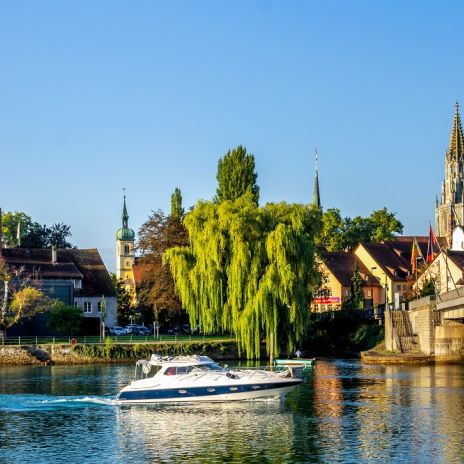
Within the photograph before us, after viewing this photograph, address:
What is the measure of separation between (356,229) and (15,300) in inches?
3248

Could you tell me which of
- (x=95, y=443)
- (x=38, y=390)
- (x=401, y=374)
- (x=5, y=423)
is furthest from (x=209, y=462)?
(x=401, y=374)

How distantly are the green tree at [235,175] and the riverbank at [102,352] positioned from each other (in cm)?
2421

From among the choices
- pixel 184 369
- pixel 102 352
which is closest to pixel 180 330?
pixel 102 352

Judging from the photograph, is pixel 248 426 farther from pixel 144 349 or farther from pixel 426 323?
pixel 144 349

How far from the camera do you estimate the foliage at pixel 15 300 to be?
98438 millimetres

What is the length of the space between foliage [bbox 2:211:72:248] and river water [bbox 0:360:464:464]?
283ft

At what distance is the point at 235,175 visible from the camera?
11238 cm

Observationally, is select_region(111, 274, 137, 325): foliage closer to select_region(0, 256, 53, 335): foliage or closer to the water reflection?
select_region(0, 256, 53, 335): foliage

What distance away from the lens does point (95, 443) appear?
1785 inches

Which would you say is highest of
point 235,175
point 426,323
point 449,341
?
point 235,175

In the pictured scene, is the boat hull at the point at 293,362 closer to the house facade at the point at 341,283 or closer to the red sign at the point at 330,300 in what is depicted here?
the house facade at the point at 341,283

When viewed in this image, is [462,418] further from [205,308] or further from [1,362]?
[1,362]

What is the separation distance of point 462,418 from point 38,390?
2824cm

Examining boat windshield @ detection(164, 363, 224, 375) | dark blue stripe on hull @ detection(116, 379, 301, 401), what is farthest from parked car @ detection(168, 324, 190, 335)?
dark blue stripe on hull @ detection(116, 379, 301, 401)
